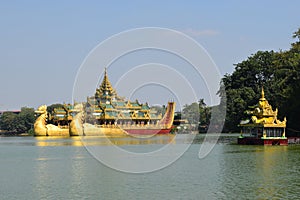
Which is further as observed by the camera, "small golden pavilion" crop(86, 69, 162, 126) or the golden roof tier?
"small golden pavilion" crop(86, 69, 162, 126)

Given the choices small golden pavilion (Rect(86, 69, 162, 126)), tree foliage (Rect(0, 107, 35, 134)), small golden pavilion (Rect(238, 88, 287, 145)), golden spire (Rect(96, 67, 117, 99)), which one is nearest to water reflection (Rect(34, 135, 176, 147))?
small golden pavilion (Rect(238, 88, 287, 145))

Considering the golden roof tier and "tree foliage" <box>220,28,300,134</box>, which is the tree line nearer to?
"tree foliage" <box>220,28,300,134</box>

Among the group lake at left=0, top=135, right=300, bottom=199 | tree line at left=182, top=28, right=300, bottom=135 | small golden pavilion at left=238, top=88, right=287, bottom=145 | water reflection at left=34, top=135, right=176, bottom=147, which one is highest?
tree line at left=182, top=28, right=300, bottom=135

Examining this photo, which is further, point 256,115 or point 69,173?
point 256,115

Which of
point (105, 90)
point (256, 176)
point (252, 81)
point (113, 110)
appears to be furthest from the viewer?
point (105, 90)

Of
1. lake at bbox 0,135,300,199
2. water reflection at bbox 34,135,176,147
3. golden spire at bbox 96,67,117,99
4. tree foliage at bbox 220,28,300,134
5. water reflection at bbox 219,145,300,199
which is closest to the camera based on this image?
water reflection at bbox 219,145,300,199

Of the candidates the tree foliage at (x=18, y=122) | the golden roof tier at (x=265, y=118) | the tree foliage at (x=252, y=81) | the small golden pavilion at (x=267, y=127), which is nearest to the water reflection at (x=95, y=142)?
the tree foliage at (x=252, y=81)

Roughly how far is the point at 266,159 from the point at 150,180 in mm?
9630

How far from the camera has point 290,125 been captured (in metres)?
47.1

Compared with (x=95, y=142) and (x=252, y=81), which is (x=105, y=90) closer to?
(x=252, y=81)

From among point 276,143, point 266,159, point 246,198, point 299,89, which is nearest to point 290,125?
point 299,89

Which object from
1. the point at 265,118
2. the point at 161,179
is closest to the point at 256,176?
the point at 161,179

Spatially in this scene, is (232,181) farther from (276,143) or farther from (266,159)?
(276,143)

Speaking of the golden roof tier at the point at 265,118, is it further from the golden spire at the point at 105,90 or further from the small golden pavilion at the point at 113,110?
the golden spire at the point at 105,90
